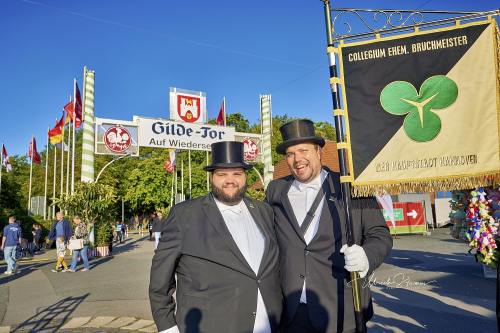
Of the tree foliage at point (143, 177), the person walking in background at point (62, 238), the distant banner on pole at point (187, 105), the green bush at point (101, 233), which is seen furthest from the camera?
the tree foliage at point (143, 177)

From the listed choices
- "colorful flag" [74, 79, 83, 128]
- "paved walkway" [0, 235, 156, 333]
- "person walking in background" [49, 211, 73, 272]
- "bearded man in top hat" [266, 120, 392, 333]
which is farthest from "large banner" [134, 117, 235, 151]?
"bearded man in top hat" [266, 120, 392, 333]

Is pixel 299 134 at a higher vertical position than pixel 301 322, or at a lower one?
higher

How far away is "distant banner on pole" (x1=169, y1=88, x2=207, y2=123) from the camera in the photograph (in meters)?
14.8

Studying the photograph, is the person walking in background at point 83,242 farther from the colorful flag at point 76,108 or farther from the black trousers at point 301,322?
the black trousers at point 301,322

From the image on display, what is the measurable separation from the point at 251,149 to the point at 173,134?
181 inches

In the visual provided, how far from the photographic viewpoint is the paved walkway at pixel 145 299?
5.79 metres

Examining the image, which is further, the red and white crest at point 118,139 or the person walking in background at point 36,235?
the person walking in background at point 36,235

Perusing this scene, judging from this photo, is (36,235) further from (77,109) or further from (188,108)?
(188,108)

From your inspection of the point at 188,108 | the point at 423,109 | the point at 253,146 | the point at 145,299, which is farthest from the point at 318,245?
the point at 253,146

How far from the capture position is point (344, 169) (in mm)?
2875

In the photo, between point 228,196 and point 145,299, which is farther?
point 145,299

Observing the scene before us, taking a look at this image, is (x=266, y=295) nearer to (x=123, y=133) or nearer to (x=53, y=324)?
(x=53, y=324)

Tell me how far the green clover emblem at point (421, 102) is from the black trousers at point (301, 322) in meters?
1.54

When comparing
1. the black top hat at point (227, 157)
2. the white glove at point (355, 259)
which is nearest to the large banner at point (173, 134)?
the black top hat at point (227, 157)
